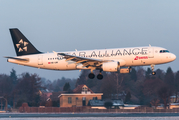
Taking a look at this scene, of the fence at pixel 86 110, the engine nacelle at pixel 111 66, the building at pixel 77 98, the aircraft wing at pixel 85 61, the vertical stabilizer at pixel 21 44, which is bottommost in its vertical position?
the fence at pixel 86 110

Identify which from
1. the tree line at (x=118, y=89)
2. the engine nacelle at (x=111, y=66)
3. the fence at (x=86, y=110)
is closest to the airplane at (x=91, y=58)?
the engine nacelle at (x=111, y=66)

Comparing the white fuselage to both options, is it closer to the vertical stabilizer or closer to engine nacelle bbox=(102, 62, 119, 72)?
engine nacelle bbox=(102, 62, 119, 72)

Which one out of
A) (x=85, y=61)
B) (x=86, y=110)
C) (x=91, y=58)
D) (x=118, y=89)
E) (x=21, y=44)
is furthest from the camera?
(x=118, y=89)

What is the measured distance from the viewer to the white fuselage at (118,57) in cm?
4284

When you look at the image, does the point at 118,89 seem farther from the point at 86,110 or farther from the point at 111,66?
the point at 111,66

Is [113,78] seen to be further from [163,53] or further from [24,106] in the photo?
[163,53]

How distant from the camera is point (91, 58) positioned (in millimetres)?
44688

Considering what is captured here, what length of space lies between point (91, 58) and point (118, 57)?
417 centimetres

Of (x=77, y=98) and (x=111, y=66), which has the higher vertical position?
(x=111, y=66)

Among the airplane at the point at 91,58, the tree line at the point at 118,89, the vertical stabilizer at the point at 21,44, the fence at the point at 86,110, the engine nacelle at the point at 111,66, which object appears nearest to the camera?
the engine nacelle at the point at 111,66

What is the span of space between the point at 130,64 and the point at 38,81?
63.1 meters

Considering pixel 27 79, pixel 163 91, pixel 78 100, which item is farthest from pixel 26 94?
pixel 163 91

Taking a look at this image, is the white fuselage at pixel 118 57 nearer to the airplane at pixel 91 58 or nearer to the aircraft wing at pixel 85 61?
the airplane at pixel 91 58

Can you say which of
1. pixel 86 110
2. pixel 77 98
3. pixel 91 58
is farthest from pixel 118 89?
pixel 91 58
